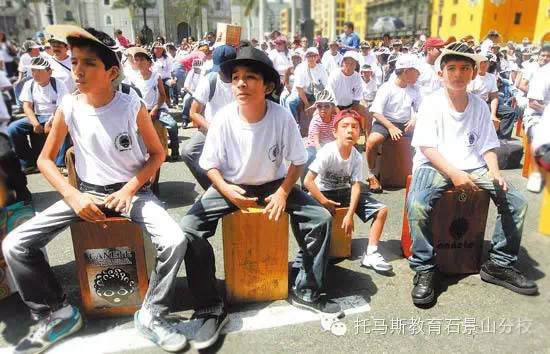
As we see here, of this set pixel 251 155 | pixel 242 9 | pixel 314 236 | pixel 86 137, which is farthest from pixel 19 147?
pixel 242 9

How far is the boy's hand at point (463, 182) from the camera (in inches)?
126

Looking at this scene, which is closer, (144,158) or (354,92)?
(144,158)

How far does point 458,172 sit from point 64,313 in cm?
286

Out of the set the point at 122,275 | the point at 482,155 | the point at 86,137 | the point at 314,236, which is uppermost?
the point at 86,137

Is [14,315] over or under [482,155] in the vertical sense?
under

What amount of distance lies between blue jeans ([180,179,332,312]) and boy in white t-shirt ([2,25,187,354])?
0.60 ft

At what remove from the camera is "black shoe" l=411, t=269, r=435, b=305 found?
304cm

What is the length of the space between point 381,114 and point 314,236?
134 inches

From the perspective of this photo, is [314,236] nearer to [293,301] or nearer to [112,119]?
[293,301]

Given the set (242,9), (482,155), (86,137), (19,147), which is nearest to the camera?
(86,137)

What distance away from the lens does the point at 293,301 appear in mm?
3057

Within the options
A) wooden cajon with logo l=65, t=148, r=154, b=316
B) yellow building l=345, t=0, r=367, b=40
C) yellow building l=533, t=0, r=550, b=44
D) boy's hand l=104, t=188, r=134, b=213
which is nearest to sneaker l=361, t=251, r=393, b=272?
wooden cajon with logo l=65, t=148, r=154, b=316

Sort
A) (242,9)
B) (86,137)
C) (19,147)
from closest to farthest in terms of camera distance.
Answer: (86,137) → (19,147) → (242,9)

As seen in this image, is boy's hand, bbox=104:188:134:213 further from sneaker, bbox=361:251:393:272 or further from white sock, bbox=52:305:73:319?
sneaker, bbox=361:251:393:272
